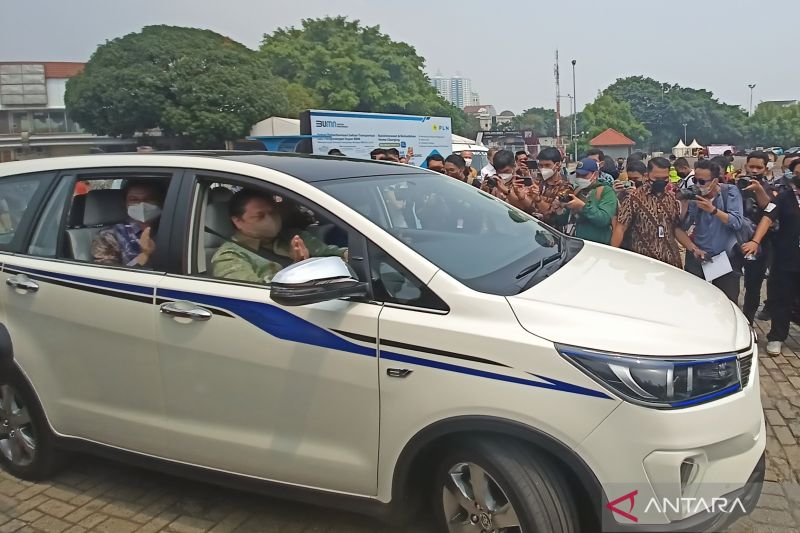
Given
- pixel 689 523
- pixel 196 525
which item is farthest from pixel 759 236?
pixel 196 525

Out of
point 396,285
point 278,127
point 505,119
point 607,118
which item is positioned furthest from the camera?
point 505,119

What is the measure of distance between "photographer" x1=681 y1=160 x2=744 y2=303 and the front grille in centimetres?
314

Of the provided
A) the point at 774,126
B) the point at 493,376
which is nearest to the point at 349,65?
the point at 493,376

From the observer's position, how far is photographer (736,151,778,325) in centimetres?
560

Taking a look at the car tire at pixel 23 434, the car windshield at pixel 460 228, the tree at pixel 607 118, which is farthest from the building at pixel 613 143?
the car tire at pixel 23 434

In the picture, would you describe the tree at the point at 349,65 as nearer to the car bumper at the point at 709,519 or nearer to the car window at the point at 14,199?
the car window at the point at 14,199

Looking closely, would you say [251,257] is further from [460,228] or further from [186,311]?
[460,228]

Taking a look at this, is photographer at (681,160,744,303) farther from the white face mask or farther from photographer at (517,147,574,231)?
the white face mask

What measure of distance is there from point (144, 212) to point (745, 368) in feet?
9.18

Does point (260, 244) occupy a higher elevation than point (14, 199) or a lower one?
lower

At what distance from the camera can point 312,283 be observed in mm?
2275

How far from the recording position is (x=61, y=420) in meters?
3.18

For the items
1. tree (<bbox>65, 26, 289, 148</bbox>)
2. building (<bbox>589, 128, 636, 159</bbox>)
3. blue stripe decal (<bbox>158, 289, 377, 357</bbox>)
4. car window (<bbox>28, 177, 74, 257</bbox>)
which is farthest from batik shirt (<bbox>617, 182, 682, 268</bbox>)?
building (<bbox>589, 128, 636, 159</bbox>)

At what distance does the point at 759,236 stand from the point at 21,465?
559 centimetres
